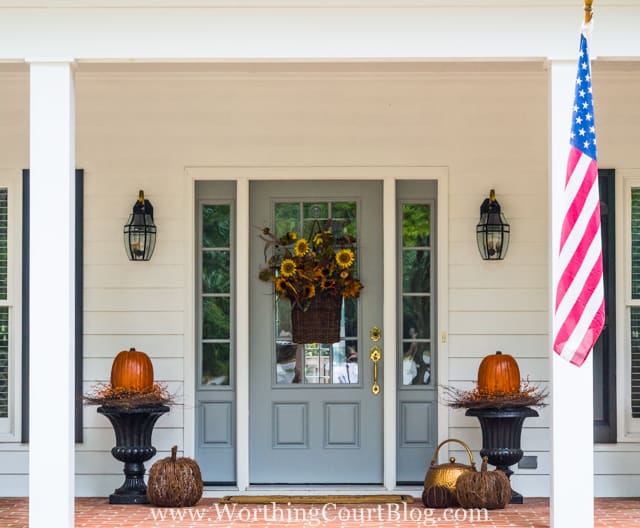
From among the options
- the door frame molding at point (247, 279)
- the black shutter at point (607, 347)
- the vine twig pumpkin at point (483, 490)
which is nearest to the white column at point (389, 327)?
the door frame molding at point (247, 279)

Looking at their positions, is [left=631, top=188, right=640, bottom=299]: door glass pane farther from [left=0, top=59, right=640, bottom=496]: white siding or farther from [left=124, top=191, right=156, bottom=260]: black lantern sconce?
[left=124, top=191, right=156, bottom=260]: black lantern sconce

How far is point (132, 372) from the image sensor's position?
6.76 m

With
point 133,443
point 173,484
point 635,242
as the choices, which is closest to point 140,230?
point 133,443

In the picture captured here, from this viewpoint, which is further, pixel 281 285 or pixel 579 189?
pixel 281 285

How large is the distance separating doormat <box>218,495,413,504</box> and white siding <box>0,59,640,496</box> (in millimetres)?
607

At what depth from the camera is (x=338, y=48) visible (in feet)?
17.4

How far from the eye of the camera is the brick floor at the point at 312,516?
5996 mm

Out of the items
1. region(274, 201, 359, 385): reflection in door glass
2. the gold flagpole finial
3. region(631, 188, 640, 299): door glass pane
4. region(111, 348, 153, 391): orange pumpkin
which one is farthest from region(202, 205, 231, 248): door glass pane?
the gold flagpole finial

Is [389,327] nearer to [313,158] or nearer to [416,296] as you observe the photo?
[416,296]

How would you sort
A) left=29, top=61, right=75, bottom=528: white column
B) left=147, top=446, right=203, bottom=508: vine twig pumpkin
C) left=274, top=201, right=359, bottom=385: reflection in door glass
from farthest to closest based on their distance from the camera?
left=274, top=201, right=359, bottom=385: reflection in door glass → left=147, top=446, right=203, bottom=508: vine twig pumpkin → left=29, top=61, right=75, bottom=528: white column

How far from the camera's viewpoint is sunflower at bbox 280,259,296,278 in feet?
23.5

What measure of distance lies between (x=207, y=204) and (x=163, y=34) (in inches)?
83.6

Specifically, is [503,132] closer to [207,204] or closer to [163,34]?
[207,204]

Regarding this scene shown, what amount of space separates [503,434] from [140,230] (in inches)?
114
